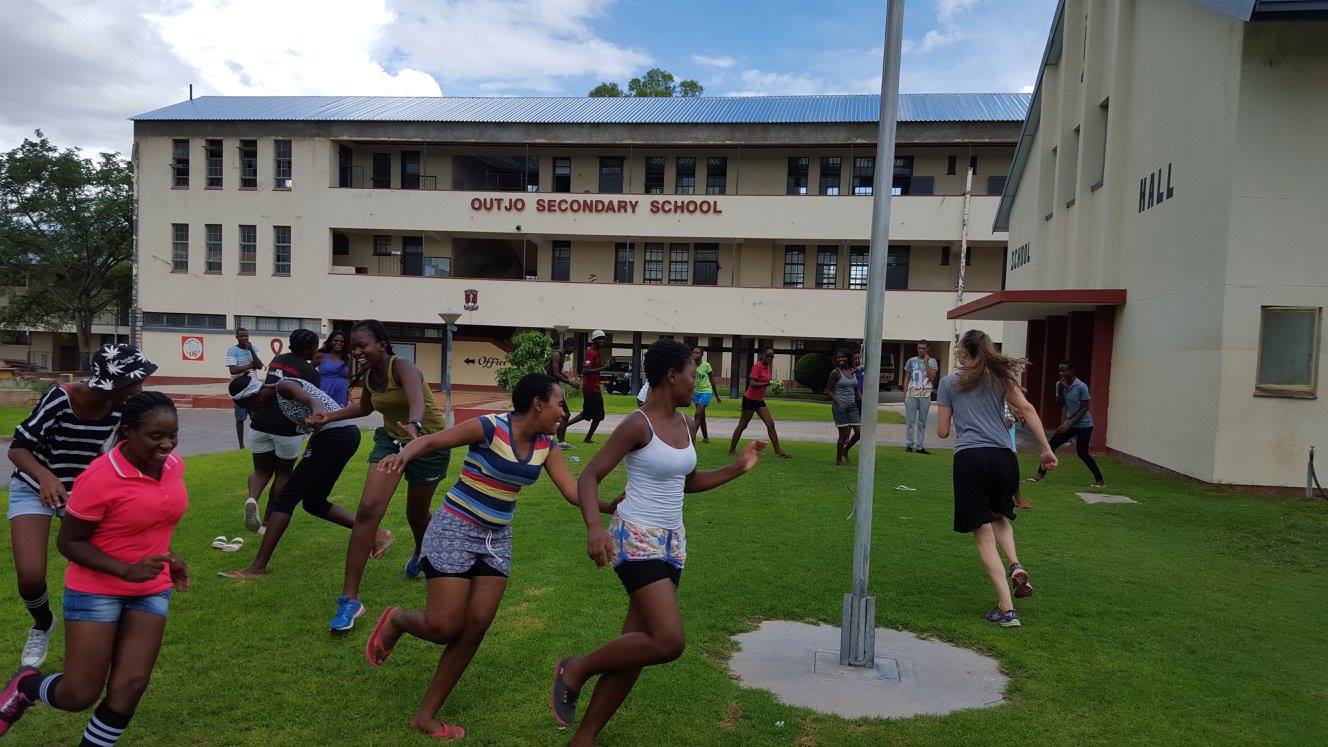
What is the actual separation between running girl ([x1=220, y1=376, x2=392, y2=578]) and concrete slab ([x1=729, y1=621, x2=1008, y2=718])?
3041mm

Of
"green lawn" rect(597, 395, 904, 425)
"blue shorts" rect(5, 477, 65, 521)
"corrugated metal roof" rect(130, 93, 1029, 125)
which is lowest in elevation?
"green lawn" rect(597, 395, 904, 425)

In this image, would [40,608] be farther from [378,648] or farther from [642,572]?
[642,572]

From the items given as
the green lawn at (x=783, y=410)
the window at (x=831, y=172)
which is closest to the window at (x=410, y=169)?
the green lawn at (x=783, y=410)

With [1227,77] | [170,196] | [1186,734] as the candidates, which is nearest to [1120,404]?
[1227,77]

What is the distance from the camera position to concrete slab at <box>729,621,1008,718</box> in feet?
14.5

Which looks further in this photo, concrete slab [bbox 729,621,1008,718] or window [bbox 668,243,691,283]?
window [bbox 668,243,691,283]

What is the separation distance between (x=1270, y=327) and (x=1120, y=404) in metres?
3.92

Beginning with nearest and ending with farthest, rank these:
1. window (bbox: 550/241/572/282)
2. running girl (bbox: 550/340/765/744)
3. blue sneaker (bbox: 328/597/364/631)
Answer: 1. running girl (bbox: 550/340/765/744)
2. blue sneaker (bbox: 328/597/364/631)
3. window (bbox: 550/241/572/282)

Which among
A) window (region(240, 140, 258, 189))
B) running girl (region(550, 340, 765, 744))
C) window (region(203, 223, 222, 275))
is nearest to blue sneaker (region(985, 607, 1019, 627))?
running girl (region(550, 340, 765, 744))

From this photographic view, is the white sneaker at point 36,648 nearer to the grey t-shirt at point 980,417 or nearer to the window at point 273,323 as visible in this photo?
the grey t-shirt at point 980,417

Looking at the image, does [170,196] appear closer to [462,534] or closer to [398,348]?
[398,348]

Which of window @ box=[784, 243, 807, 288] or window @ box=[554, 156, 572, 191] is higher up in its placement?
window @ box=[554, 156, 572, 191]

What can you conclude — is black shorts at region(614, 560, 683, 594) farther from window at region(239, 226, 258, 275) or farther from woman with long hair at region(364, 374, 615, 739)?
window at region(239, 226, 258, 275)

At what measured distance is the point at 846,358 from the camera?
12.9m
